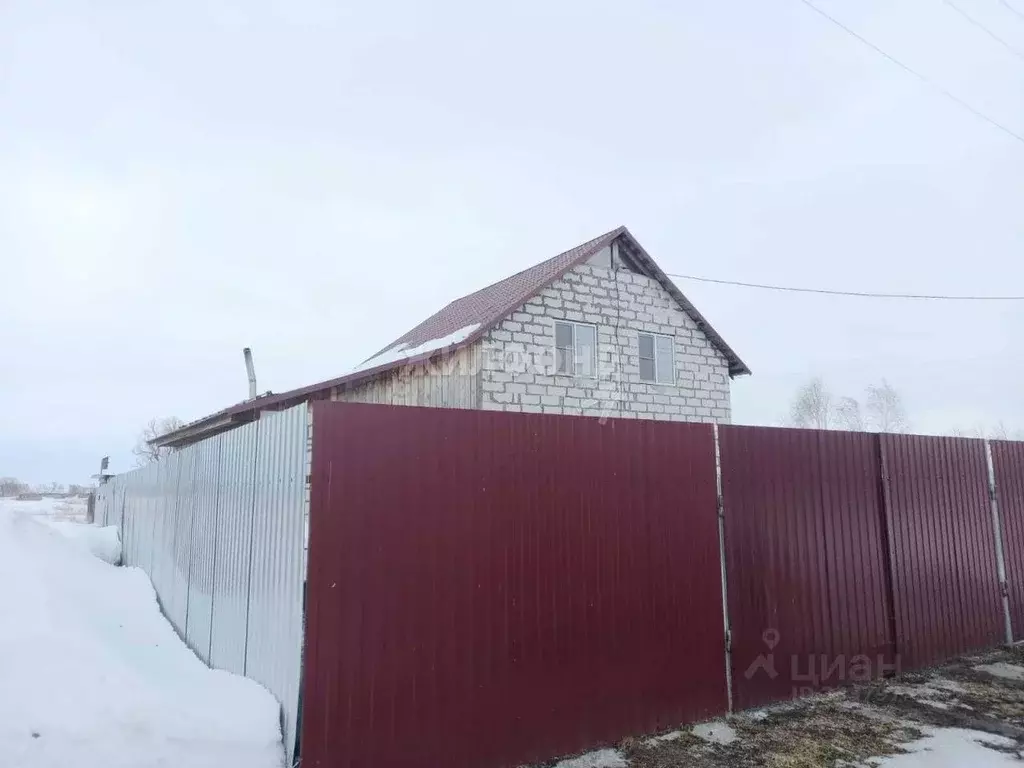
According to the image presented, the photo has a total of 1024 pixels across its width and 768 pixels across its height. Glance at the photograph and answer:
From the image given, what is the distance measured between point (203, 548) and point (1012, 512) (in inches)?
379

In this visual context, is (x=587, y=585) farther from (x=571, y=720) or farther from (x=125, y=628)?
(x=125, y=628)

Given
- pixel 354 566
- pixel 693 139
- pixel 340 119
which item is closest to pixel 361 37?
pixel 340 119

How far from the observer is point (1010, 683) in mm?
6211

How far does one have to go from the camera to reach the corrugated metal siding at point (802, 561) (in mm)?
5602

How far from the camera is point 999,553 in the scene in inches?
309

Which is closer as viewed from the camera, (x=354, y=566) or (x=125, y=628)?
(x=354, y=566)

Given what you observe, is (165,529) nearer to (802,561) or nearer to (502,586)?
(502,586)

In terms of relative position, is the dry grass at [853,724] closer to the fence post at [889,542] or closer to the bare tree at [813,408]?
the fence post at [889,542]

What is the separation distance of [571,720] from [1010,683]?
15.6ft

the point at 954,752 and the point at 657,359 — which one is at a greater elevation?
the point at 657,359

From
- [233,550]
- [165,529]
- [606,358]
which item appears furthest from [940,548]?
[165,529]

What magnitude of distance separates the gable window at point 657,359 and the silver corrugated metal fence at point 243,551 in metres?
8.84

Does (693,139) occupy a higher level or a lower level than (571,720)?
higher

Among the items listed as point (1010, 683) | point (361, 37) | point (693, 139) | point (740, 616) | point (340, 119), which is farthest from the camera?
point (693, 139)
